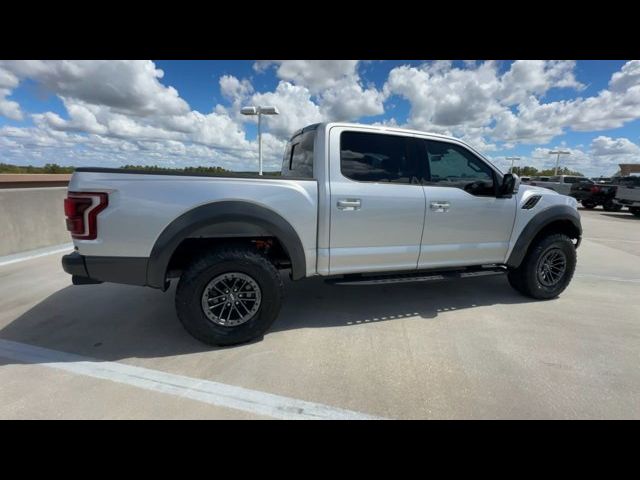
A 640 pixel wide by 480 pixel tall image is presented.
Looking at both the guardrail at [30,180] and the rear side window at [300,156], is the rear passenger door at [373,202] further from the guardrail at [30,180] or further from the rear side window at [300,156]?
the guardrail at [30,180]

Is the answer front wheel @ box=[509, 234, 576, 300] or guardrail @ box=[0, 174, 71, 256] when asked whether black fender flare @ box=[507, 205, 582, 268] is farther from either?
guardrail @ box=[0, 174, 71, 256]

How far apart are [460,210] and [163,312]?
3485 mm

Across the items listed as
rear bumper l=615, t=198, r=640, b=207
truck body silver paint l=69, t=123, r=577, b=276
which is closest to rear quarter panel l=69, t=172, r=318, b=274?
truck body silver paint l=69, t=123, r=577, b=276

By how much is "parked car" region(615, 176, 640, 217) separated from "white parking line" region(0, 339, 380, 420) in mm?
19001

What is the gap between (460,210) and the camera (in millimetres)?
3480

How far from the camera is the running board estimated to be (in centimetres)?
322

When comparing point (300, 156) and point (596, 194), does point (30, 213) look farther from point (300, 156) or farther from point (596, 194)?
point (596, 194)

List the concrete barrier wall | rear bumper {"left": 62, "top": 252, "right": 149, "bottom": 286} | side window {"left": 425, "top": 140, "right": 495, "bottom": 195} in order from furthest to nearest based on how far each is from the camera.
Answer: the concrete barrier wall, side window {"left": 425, "top": 140, "right": 495, "bottom": 195}, rear bumper {"left": 62, "top": 252, "right": 149, "bottom": 286}

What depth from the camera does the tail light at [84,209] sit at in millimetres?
2441

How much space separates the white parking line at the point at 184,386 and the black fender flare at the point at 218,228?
72cm
